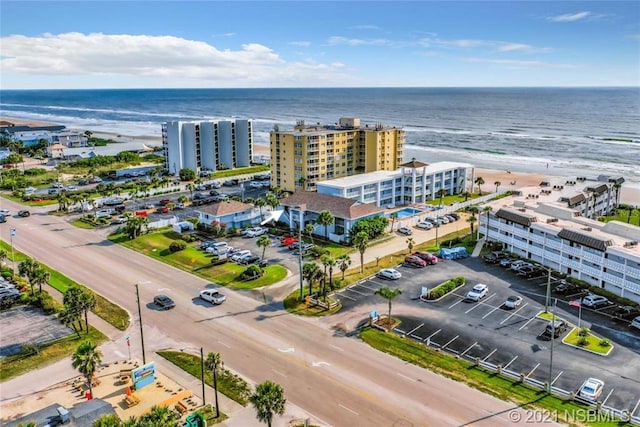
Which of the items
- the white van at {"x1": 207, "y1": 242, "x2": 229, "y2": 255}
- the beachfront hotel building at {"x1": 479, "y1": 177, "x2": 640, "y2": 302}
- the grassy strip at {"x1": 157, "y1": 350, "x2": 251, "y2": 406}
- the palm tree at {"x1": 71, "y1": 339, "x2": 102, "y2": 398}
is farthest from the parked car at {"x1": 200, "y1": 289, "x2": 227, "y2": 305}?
the beachfront hotel building at {"x1": 479, "y1": 177, "x2": 640, "y2": 302}

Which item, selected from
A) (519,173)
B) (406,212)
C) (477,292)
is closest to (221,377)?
(477,292)

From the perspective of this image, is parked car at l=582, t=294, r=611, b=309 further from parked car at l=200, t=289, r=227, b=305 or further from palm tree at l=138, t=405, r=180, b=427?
palm tree at l=138, t=405, r=180, b=427

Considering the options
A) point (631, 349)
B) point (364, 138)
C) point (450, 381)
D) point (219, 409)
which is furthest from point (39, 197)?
point (631, 349)

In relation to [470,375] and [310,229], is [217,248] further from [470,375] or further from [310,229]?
[470,375]

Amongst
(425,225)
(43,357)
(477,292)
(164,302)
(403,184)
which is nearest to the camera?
(43,357)

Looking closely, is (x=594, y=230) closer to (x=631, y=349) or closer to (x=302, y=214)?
(x=631, y=349)

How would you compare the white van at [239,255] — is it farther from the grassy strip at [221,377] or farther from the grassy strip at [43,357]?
the grassy strip at [221,377]

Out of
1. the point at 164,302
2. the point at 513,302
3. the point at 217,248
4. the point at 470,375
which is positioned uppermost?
the point at 217,248
